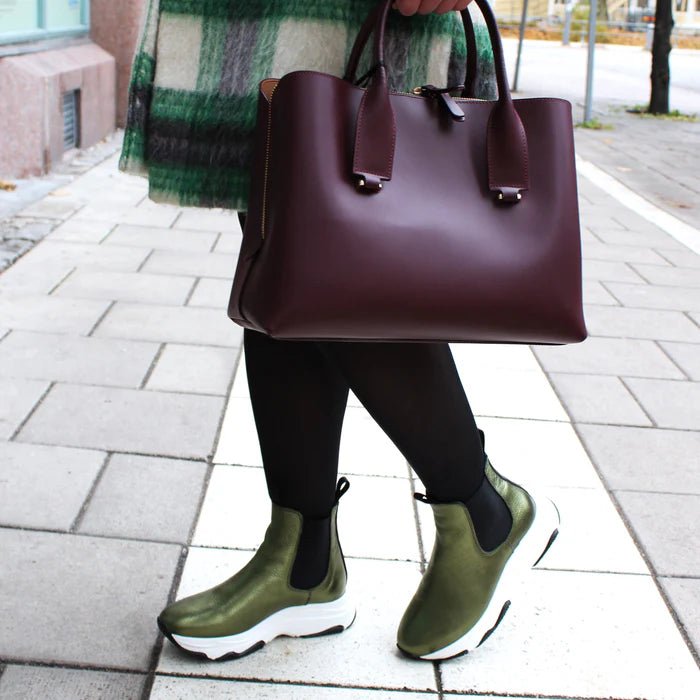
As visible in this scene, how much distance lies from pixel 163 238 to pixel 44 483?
2.50m

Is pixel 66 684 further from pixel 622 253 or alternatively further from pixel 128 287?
pixel 622 253

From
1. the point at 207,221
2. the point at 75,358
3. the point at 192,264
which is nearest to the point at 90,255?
the point at 192,264

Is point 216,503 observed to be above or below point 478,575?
below

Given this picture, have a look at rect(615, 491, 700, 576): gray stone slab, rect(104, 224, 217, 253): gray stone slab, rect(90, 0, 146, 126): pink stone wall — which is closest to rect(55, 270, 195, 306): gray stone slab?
rect(104, 224, 217, 253): gray stone slab

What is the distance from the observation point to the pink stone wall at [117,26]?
7402 millimetres

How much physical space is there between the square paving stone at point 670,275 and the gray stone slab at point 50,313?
93.7 inches

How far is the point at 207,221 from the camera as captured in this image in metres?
5.09

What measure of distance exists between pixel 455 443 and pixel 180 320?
214cm

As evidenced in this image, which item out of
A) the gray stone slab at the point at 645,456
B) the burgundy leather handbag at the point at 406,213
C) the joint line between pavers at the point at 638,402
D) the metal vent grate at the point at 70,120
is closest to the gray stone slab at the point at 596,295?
the joint line between pavers at the point at 638,402

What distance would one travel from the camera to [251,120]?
145 cm

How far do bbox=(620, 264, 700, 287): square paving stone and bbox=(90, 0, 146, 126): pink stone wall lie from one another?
4307mm

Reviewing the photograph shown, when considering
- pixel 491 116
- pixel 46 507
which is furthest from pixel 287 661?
pixel 491 116

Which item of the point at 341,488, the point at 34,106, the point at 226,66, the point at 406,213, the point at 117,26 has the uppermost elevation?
the point at 117,26

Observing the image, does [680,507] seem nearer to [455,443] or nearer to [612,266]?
[455,443]
